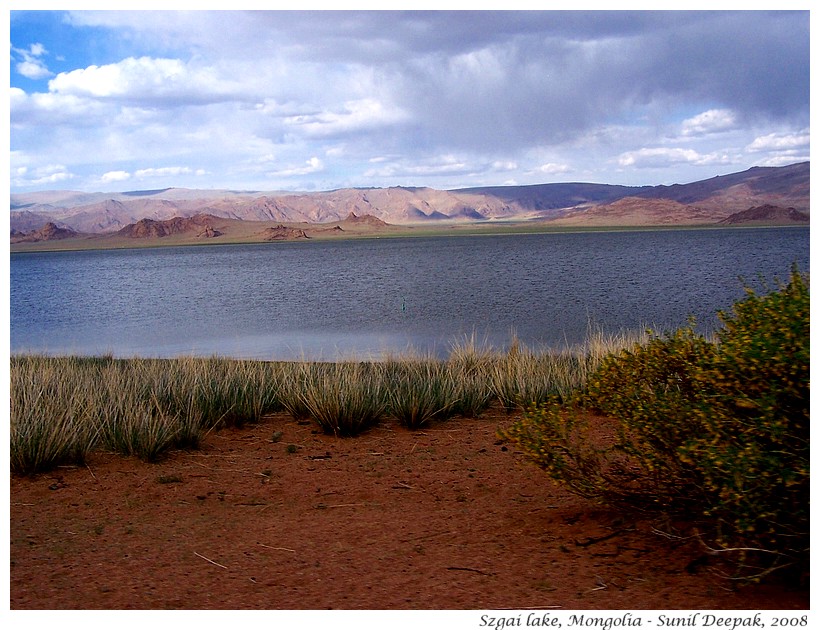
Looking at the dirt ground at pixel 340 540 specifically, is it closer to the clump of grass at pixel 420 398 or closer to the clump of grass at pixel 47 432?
the clump of grass at pixel 47 432

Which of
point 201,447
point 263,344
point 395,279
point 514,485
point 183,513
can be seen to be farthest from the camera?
point 395,279

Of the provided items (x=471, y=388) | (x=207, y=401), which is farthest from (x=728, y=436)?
(x=207, y=401)

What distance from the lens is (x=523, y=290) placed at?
125 feet

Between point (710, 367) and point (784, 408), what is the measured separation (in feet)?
1.84

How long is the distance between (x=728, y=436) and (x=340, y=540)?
2421 millimetres

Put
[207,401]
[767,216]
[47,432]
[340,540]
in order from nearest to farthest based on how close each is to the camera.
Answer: [340,540] → [47,432] → [207,401] → [767,216]

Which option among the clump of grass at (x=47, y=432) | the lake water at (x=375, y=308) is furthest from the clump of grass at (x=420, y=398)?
the lake water at (x=375, y=308)

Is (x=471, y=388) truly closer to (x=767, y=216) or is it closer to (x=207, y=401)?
(x=207, y=401)

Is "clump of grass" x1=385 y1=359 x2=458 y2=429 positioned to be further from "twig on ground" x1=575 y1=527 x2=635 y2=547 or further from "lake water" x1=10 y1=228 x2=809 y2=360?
"lake water" x1=10 y1=228 x2=809 y2=360

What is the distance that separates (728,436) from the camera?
430cm

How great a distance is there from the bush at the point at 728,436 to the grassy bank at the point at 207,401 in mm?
3327
